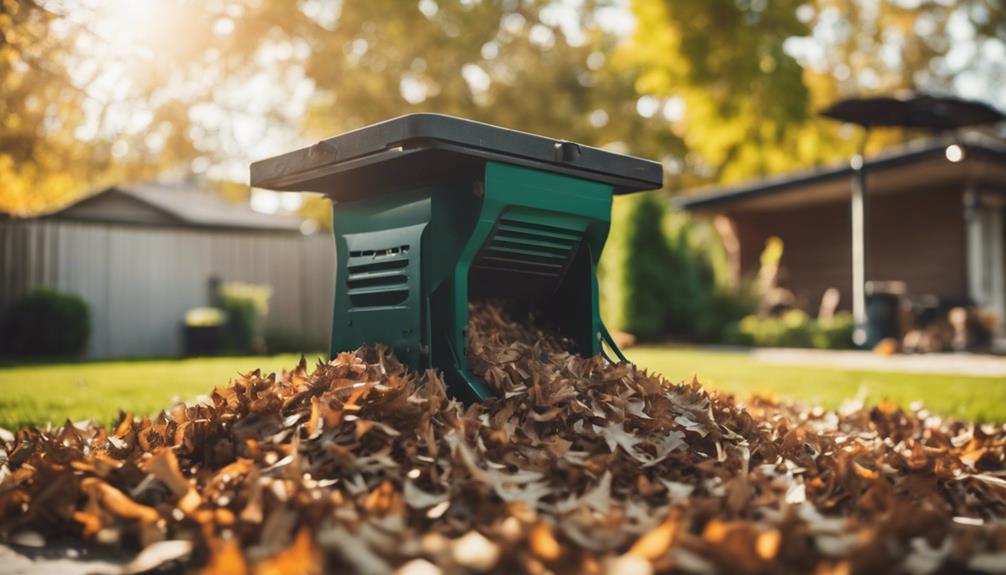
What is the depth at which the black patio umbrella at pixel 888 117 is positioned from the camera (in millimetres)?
8898

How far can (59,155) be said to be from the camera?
10.8m

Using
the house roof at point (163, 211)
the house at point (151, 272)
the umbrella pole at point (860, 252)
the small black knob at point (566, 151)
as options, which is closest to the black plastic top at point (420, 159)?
the small black knob at point (566, 151)

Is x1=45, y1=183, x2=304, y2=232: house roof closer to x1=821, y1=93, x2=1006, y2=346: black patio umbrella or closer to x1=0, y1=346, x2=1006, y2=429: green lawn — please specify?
x1=0, y1=346, x2=1006, y2=429: green lawn

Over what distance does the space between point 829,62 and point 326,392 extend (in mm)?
24333

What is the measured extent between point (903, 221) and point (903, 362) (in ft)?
18.1

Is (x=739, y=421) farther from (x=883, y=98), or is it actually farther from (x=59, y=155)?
(x=59, y=155)

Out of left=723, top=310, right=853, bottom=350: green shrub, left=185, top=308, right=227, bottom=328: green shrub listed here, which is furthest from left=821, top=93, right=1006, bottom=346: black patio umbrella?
left=185, top=308, right=227, bottom=328: green shrub

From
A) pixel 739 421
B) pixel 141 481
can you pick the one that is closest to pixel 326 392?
pixel 141 481

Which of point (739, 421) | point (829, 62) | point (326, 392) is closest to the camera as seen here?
point (326, 392)

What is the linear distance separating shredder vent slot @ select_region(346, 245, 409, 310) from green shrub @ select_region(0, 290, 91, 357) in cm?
896

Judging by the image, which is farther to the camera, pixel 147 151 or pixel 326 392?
pixel 147 151

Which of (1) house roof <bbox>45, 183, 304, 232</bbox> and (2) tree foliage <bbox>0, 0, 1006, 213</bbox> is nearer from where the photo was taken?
(2) tree foliage <bbox>0, 0, 1006, 213</bbox>

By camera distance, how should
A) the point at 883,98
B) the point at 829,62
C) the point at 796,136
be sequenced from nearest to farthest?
the point at 883,98
the point at 796,136
the point at 829,62

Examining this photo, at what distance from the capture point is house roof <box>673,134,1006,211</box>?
9.94 m
